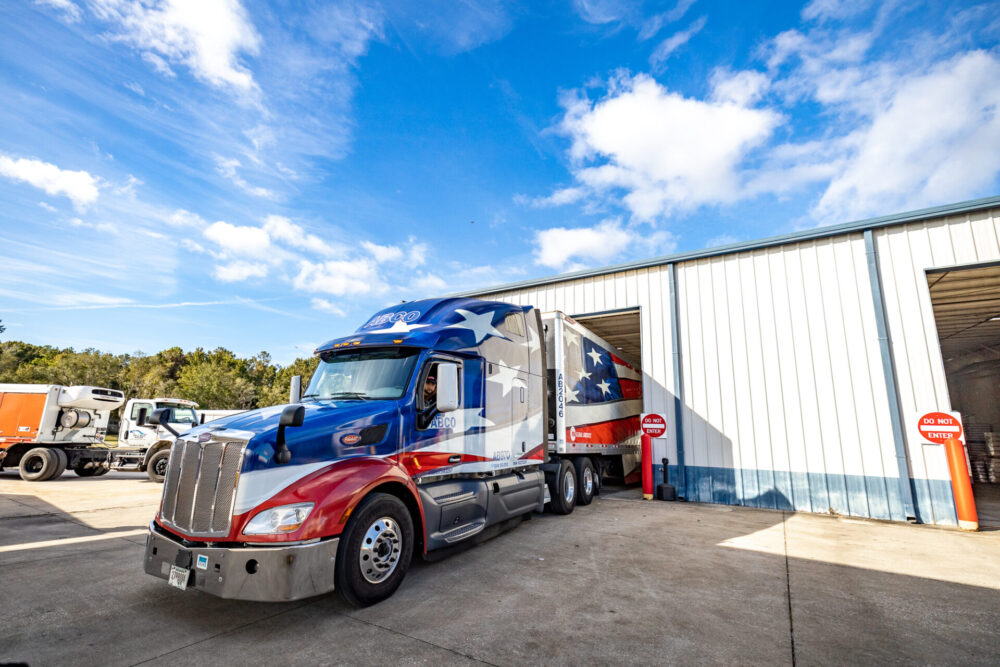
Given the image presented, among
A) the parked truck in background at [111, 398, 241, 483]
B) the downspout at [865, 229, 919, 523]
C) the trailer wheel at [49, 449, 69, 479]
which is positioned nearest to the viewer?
the downspout at [865, 229, 919, 523]

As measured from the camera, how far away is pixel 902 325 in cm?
889

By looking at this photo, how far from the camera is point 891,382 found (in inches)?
344

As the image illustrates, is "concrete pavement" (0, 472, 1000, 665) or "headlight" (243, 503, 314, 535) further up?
"headlight" (243, 503, 314, 535)

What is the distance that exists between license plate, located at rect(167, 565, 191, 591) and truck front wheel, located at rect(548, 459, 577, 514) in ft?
19.9

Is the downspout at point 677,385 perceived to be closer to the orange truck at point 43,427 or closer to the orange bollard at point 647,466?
the orange bollard at point 647,466

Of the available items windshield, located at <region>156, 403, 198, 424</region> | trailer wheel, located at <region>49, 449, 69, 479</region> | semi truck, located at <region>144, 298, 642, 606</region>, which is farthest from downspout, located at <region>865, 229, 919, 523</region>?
trailer wheel, located at <region>49, 449, 69, 479</region>

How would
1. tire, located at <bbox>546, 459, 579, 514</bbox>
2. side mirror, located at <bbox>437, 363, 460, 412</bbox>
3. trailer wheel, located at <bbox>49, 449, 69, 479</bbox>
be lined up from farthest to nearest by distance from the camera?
trailer wheel, located at <bbox>49, 449, 69, 479</bbox>
tire, located at <bbox>546, 459, 579, 514</bbox>
side mirror, located at <bbox>437, 363, 460, 412</bbox>

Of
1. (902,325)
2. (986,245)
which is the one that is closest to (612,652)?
(902,325)

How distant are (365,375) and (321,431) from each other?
1255 mm

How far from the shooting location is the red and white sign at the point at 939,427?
8078mm

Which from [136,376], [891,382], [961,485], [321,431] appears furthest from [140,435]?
[136,376]

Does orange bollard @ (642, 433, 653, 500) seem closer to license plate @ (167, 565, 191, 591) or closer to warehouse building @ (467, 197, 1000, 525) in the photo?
warehouse building @ (467, 197, 1000, 525)

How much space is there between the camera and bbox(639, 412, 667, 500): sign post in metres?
10.9

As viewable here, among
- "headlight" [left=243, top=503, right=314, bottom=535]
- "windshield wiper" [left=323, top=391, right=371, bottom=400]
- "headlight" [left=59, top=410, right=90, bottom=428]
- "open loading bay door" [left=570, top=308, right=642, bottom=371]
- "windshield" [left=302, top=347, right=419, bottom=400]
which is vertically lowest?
"headlight" [left=243, top=503, right=314, bottom=535]
